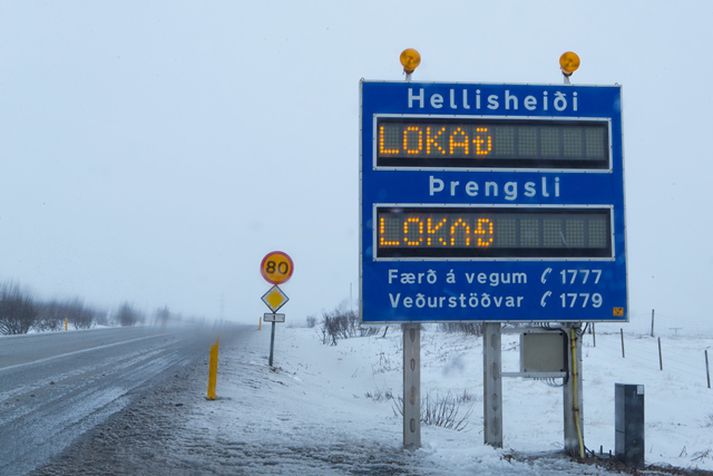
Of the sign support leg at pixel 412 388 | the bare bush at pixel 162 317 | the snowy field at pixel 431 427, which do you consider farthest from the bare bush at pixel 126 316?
the sign support leg at pixel 412 388

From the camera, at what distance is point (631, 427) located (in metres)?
8.34

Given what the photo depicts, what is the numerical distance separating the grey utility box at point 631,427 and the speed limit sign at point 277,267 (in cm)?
1050

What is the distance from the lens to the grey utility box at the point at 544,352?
8938 millimetres

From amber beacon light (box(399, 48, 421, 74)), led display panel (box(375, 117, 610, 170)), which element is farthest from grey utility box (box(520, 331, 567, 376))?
amber beacon light (box(399, 48, 421, 74))

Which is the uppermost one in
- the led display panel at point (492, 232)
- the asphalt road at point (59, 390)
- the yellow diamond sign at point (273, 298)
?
the led display panel at point (492, 232)

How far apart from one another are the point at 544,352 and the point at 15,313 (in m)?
37.6

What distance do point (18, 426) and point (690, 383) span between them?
17.6 m

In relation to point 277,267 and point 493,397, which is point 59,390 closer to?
point 277,267

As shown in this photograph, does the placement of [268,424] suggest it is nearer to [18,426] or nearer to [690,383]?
[18,426]

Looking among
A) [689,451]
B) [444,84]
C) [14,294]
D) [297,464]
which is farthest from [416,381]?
[14,294]

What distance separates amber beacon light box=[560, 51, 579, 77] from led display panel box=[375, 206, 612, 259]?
195cm

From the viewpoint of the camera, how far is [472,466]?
301 inches

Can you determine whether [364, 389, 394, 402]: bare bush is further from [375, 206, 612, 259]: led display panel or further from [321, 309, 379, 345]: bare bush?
[321, 309, 379, 345]: bare bush

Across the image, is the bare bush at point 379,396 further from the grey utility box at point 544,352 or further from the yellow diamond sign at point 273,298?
the grey utility box at point 544,352
